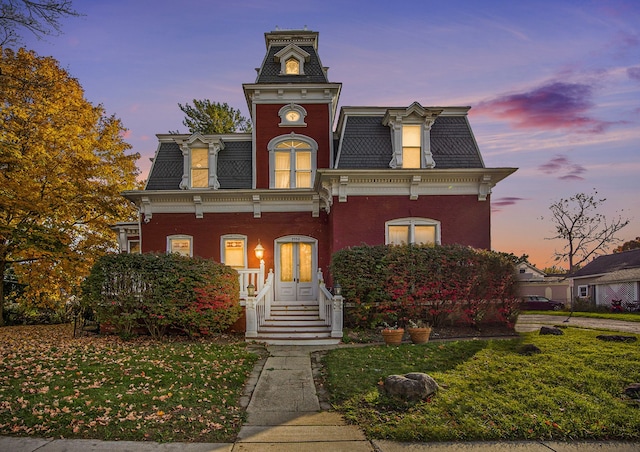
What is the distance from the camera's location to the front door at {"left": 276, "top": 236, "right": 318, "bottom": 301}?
16344mm

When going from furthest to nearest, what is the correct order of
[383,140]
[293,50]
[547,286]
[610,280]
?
[547,286] → [610,280] → [293,50] → [383,140]

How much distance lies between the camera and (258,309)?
42.6 ft

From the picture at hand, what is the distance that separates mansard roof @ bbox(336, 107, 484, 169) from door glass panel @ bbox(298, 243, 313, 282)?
141 inches

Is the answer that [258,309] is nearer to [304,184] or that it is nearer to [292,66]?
[304,184]

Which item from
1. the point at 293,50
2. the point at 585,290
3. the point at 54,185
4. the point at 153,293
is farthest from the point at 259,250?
the point at 585,290

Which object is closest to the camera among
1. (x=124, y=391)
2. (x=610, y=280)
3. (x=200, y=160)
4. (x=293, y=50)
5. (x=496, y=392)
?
(x=496, y=392)

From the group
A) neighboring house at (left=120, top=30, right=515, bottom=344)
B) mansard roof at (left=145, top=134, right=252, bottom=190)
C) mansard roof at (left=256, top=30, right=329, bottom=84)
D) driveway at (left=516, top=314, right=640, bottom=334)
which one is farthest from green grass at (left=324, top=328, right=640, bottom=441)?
mansard roof at (left=256, top=30, right=329, bottom=84)

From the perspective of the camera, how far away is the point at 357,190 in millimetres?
14875

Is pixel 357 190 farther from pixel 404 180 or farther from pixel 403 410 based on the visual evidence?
pixel 403 410

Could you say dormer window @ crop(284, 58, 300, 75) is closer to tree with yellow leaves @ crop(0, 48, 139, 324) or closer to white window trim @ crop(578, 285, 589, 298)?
tree with yellow leaves @ crop(0, 48, 139, 324)

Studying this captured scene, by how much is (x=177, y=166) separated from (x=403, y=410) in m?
13.9

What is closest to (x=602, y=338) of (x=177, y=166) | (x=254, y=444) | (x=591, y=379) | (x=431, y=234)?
(x=591, y=379)

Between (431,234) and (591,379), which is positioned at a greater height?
(431,234)

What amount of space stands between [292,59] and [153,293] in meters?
11.0
